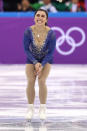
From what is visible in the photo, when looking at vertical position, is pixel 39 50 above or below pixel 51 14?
below

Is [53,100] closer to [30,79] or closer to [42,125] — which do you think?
[30,79]

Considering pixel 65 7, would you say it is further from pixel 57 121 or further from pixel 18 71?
pixel 57 121

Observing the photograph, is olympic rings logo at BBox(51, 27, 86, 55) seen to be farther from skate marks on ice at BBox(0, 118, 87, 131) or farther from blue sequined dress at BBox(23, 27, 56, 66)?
skate marks on ice at BBox(0, 118, 87, 131)

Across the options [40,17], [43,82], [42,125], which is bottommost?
[42,125]

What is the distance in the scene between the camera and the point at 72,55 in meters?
12.8

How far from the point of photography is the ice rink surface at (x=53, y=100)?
6414 mm

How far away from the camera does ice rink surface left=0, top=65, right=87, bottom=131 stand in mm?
6414

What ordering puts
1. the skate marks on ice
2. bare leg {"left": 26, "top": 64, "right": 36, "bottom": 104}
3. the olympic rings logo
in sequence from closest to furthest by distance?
the skate marks on ice → bare leg {"left": 26, "top": 64, "right": 36, "bottom": 104} → the olympic rings logo

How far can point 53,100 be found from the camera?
8336mm

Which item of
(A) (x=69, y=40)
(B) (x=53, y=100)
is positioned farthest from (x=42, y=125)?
(A) (x=69, y=40)

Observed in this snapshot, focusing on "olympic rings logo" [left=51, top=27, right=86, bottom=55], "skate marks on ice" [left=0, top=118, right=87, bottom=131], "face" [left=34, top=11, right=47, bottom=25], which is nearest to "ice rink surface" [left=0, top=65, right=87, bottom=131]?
"skate marks on ice" [left=0, top=118, right=87, bottom=131]

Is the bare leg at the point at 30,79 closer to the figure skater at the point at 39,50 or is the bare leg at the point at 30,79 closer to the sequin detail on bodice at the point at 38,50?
Answer: the figure skater at the point at 39,50

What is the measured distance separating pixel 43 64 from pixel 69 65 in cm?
609

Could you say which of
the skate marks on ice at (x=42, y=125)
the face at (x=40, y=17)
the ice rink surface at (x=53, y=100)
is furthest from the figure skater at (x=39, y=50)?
the ice rink surface at (x=53, y=100)
